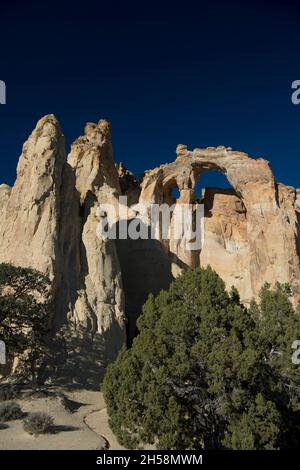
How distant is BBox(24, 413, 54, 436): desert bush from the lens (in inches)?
556

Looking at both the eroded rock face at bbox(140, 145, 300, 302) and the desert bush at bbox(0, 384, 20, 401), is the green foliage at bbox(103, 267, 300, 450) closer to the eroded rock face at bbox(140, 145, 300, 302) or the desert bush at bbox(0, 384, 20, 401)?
the desert bush at bbox(0, 384, 20, 401)

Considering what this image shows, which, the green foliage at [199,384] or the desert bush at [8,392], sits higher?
the green foliage at [199,384]

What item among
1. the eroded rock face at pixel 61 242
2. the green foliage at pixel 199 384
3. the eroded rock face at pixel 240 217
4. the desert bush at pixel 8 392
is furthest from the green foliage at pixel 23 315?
the eroded rock face at pixel 240 217

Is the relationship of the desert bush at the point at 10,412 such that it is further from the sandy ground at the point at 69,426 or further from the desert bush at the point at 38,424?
the desert bush at the point at 38,424

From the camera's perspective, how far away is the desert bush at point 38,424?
1412 cm

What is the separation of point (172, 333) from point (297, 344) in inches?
203

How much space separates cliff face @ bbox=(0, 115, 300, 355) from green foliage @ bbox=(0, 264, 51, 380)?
1.39m

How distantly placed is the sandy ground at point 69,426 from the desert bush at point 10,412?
242 mm

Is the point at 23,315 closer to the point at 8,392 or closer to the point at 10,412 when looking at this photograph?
the point at 8,392

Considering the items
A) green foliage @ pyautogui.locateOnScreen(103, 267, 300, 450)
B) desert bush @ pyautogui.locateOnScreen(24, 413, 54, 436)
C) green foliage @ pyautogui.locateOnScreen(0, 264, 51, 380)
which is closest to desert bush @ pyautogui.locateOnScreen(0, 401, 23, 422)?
desert bush @ pyautogui.locateOnScreen(24, 413, 54, 436)

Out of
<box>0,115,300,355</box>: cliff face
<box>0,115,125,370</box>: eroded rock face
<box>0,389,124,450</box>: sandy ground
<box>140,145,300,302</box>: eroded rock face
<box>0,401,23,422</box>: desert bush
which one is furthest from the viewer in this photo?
<box>140,145,300,302</box>: eroded rock face

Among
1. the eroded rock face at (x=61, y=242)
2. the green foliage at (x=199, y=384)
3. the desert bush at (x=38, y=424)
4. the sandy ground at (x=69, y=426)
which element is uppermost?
the eroded rock face at (x=61, y=242)

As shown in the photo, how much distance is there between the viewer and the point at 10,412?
608 inches
